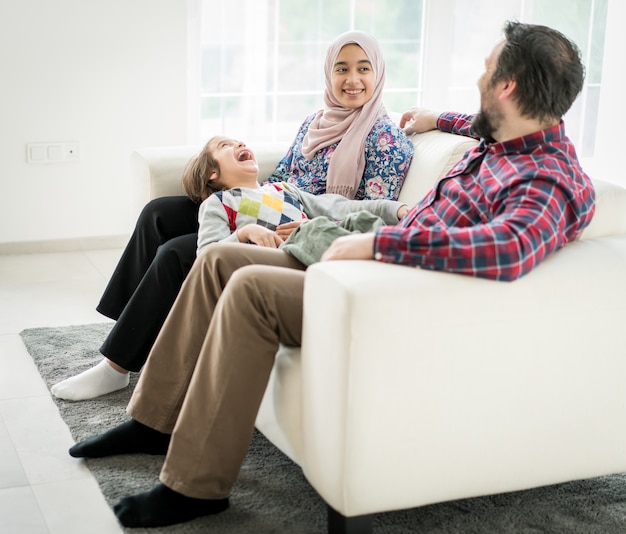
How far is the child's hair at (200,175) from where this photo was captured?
271 cm

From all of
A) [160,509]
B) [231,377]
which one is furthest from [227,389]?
[160,509]

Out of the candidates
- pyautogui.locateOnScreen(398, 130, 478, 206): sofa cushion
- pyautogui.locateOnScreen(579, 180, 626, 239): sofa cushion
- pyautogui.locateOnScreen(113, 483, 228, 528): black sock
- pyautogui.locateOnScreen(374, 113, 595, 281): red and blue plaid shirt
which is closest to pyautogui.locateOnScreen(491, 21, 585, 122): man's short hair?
pyautogui.locateOnScreen(374, 113, 595, 281): red and blue plaid shirt

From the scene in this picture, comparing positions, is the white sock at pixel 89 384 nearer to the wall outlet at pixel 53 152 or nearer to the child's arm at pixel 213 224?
the child's arm at pixel 213 224

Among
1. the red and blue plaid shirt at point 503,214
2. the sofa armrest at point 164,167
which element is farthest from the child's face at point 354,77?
the red and blue plaid shirt at point 503,214

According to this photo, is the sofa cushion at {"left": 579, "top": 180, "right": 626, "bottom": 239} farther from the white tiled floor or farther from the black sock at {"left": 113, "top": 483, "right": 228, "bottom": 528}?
the white tiled floor

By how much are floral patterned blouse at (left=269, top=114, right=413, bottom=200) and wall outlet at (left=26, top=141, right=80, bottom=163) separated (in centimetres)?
149

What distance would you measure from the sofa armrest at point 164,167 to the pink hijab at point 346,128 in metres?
0.16

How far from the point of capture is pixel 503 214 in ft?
6.07

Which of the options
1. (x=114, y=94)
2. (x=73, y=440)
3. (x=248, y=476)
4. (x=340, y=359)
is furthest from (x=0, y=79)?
(x=340, y=359)

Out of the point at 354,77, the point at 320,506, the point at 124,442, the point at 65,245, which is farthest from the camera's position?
the point at 65,245

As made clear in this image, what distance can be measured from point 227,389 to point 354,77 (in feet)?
4.28

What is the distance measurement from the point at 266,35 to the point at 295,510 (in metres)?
2.78

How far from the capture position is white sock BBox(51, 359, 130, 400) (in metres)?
2.62

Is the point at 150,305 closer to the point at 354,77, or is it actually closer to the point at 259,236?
the point at 259,236
